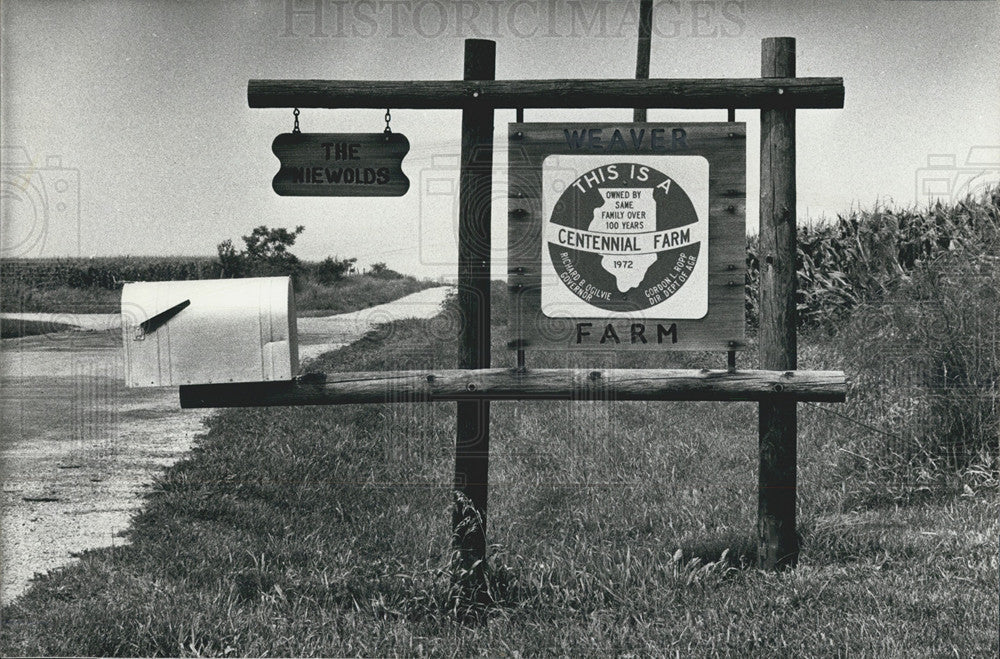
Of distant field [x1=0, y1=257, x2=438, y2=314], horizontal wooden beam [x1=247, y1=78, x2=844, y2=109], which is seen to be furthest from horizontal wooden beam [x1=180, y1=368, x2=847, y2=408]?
horizontal wooden beam [x1=247, y1=78, x2=844, y2=109]

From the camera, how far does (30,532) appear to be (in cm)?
602

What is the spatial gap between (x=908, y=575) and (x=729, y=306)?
1.77 meters

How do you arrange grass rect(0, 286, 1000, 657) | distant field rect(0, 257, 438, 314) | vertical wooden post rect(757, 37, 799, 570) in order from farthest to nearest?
distant field rect(0, 257, 438, 314) < vertical wooden post rect(757, 37, 799, 570) < grass rect(0, 286, 1000, 657)

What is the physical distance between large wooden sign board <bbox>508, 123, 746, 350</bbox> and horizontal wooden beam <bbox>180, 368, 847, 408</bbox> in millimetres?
209

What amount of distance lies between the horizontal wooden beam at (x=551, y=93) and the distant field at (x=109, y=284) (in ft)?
4.63

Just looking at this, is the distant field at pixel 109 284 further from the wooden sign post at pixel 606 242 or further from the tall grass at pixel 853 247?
the tall grass at pixel 853 247

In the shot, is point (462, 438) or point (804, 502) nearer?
point (462, 438)

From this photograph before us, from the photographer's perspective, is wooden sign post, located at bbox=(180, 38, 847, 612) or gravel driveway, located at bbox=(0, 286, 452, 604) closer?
wooden sign post, located at bbox=(180, 38, 847, 612)

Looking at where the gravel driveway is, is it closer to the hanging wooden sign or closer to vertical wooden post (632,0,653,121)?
the hanging wooden sign

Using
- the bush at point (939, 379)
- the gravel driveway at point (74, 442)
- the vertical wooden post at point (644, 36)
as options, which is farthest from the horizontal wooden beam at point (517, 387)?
the bush at point (939, 379)

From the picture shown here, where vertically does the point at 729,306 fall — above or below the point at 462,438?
above

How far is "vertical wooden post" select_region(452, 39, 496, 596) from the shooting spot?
16.0ft

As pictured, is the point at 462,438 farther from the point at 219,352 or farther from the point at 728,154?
the point at 728,154

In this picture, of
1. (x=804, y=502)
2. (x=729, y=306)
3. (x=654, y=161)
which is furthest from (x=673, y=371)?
(x=804, y=502)
